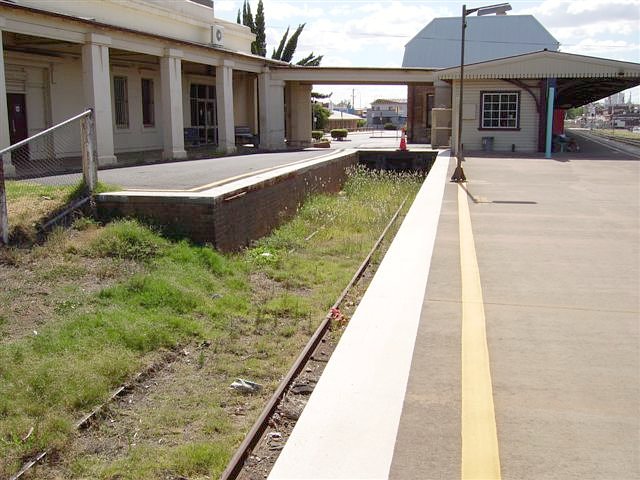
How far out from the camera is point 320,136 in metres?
44.8

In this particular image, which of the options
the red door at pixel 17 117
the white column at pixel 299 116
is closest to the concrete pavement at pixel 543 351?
the red door at pixel 17 117

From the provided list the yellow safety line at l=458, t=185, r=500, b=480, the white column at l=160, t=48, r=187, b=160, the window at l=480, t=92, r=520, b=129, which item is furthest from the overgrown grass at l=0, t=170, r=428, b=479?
the window at l=480, t=92, r=520, b=129

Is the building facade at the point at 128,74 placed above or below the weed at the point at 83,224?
above

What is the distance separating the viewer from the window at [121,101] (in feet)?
79.6

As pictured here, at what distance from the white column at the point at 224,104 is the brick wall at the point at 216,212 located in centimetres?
1293

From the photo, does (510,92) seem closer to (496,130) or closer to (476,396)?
(496,130)

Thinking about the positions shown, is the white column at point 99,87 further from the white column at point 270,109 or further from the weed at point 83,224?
the white column at point 270,109

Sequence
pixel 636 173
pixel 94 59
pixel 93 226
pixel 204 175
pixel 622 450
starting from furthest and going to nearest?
pixel 636 173
pixel 94 59
pixel 204 175
pixel 93 226
pixel 622 450

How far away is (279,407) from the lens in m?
5.33

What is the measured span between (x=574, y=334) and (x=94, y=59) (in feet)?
51.1

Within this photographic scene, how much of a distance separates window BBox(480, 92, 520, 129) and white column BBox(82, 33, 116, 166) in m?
15.4

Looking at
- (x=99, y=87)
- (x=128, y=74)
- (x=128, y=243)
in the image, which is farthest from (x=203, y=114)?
(x=128, y=243)

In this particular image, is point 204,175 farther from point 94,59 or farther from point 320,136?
point 320,136

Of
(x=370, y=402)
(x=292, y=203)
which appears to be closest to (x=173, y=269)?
(x=370, y=402)
